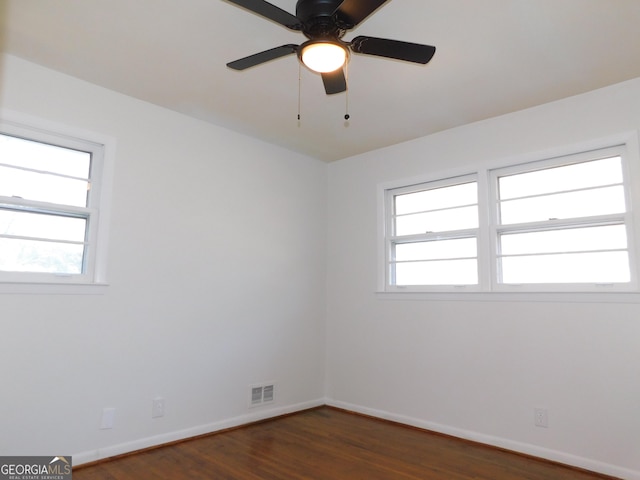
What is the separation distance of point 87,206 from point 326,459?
97.8 inches

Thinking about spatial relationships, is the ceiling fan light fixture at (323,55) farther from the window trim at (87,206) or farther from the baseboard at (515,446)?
the baseboard at (515,446)

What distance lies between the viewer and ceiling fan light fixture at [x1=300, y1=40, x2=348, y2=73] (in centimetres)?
198

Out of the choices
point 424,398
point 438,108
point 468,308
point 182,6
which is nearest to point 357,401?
point 424,398

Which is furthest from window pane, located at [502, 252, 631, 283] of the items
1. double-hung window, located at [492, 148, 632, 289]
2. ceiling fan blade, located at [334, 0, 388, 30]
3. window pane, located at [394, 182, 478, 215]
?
ceiling fan blade, located at [334, 0, 388, 30]

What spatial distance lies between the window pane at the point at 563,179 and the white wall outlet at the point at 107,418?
342 cm

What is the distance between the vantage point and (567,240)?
3.25m

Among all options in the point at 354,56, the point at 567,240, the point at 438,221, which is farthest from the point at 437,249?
the point at 354,56

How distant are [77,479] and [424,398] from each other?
2.67 meters

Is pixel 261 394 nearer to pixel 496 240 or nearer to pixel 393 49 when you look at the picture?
pixel 496 240

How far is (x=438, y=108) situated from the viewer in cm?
348

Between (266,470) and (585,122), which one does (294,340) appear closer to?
(266,470)

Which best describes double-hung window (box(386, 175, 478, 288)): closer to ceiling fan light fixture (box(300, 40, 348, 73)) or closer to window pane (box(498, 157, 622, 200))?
window pane (box(498, 157, 622, 200))

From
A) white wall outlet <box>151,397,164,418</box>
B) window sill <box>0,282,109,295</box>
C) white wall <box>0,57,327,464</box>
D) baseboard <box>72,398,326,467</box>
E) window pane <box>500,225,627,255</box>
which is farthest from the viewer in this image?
white wall outlet <box>151,397,164,418</box>

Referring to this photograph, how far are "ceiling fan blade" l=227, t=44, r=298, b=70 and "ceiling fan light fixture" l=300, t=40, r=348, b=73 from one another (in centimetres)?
8
